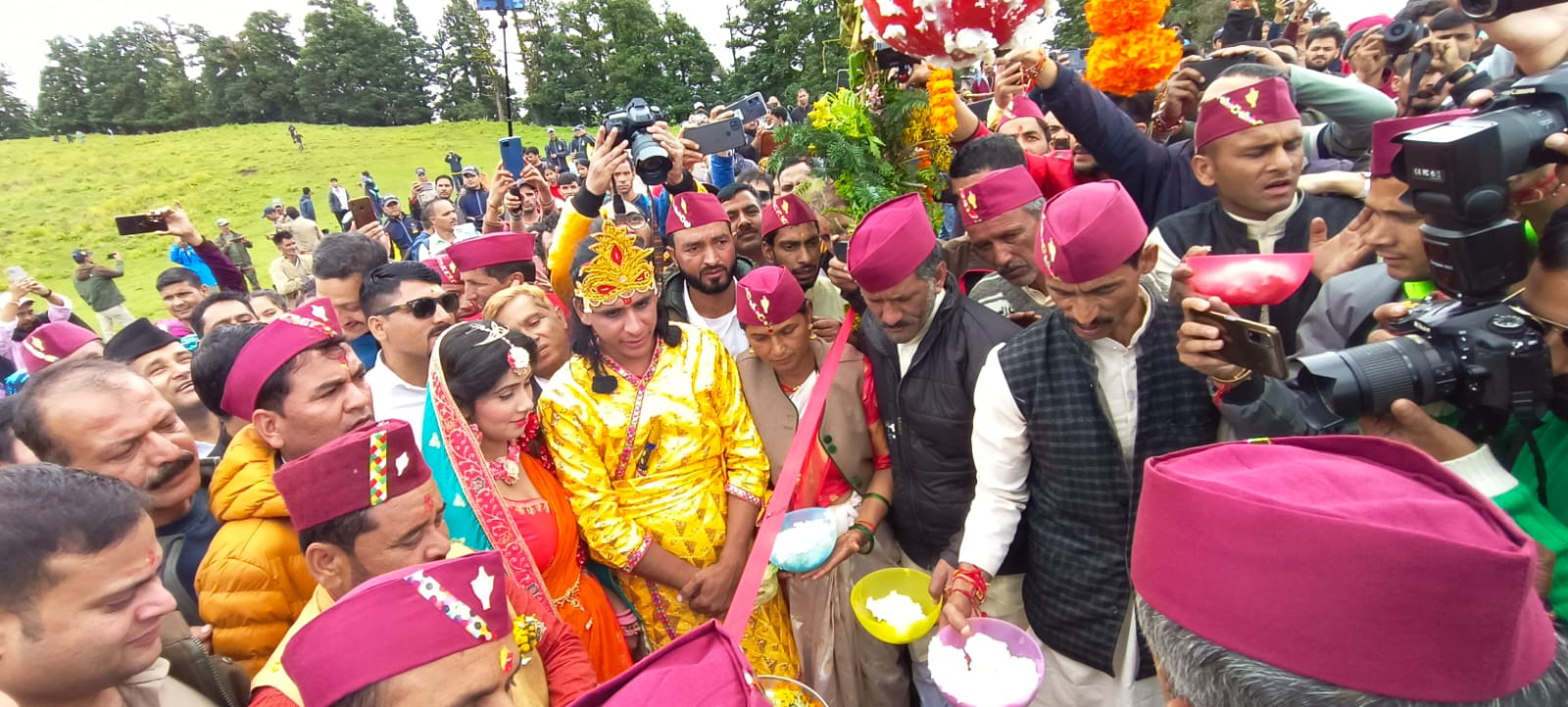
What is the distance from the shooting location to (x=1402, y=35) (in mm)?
4059

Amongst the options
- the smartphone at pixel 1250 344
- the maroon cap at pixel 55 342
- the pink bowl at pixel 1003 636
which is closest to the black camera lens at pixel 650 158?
the pink bowl at pixel 1003 636

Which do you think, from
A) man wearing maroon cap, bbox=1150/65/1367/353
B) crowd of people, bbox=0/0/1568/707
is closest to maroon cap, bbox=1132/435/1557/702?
crowd of people, bbox=0/0/1568/707

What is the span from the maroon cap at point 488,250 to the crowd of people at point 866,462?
22.0 inches

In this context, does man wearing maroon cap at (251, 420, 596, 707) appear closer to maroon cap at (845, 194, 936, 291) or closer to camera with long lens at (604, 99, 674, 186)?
maroon cap at (845, 194, 936, 291)

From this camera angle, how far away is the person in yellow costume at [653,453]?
2.67 m

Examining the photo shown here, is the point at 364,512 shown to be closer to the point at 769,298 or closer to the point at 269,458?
the point at 269,458

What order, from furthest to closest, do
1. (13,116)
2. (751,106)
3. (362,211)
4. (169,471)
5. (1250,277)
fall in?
(13,116) → (362,211) → (751,106) → (169,471) → (1250,277)

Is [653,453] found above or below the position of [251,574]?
below

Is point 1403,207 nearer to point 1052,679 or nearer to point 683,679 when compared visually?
point 1052,679

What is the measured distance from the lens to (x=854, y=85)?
10.1ft

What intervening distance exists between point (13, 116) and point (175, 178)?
42.4m

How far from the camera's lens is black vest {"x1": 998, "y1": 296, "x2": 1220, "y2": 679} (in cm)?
208

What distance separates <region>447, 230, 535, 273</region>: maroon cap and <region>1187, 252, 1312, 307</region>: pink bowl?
150 inches

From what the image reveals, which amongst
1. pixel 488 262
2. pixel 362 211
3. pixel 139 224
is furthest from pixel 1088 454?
pixel 362 211
